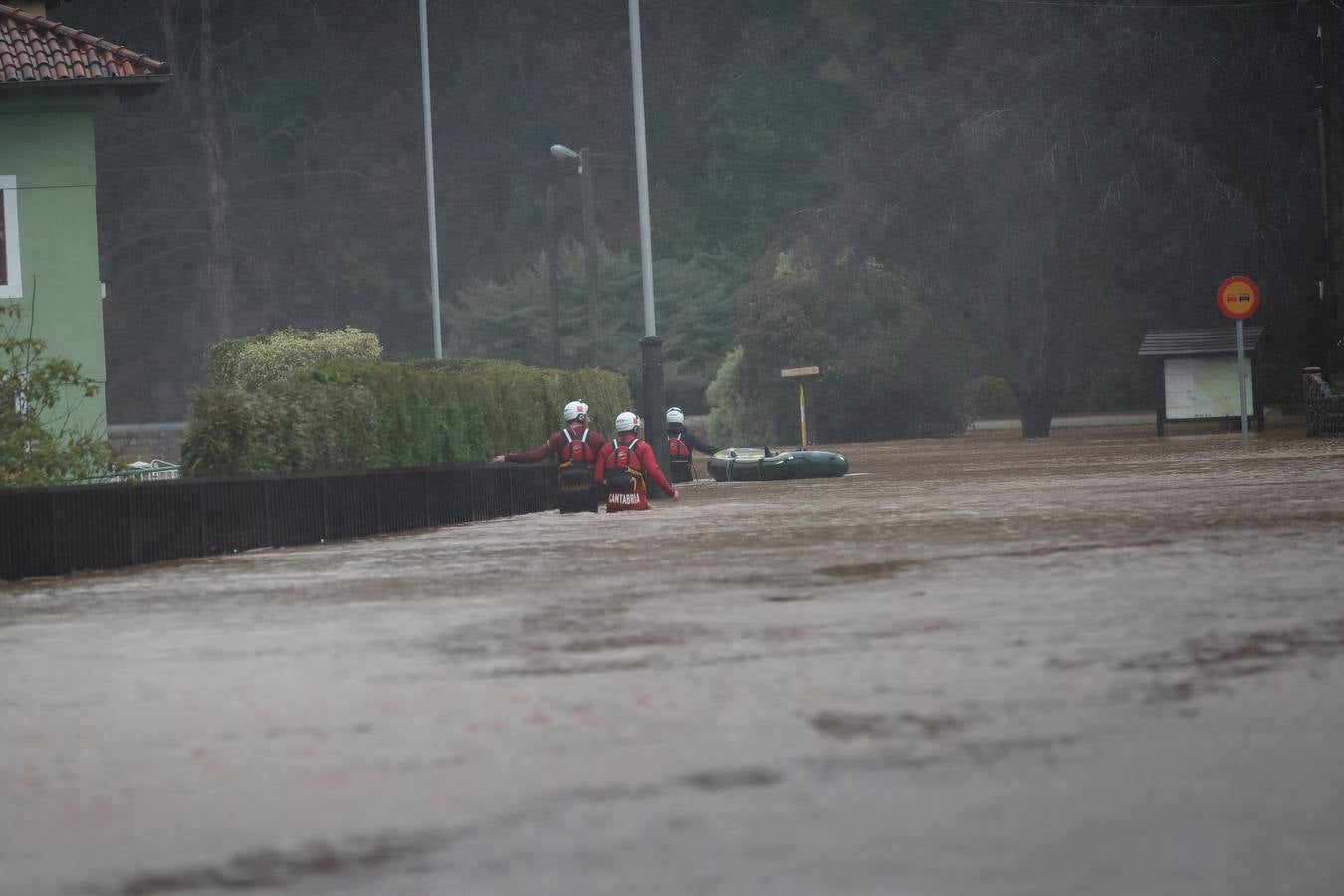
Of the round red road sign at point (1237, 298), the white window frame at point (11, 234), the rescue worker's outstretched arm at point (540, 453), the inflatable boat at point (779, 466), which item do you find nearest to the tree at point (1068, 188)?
the round red road sign at point (1237, 298)

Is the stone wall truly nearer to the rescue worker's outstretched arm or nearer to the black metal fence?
the rescue worker's outstretched arm

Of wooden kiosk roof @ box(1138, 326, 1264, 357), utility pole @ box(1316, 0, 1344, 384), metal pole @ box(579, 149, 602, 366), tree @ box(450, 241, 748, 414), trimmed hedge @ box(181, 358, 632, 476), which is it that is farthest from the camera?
tree @ box(450, 241, 748, 414)

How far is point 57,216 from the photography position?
32.1 m

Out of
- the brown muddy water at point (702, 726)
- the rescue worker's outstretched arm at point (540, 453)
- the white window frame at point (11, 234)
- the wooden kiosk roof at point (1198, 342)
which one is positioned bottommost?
the brown muddy water at point (702, 726)

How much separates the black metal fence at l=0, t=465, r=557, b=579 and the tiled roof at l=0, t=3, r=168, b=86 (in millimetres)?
8922

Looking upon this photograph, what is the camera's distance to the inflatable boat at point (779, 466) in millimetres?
37750

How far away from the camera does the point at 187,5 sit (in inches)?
3216

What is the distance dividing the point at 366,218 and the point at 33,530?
67935 millimetres

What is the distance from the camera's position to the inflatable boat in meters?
37.8

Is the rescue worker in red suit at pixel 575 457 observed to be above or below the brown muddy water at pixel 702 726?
above

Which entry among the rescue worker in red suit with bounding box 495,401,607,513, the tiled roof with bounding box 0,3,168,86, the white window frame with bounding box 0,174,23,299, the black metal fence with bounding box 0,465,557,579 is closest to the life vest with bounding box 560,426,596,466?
the rescue worker in red suit with bounding box 495,401,607,513

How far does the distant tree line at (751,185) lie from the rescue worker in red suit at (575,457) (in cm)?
2943

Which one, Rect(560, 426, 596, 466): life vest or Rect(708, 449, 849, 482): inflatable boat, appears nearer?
Rect(560, 426, 596, 466): life vest

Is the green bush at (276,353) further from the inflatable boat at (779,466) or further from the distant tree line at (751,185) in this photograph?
the distant tree line at (751,185)
